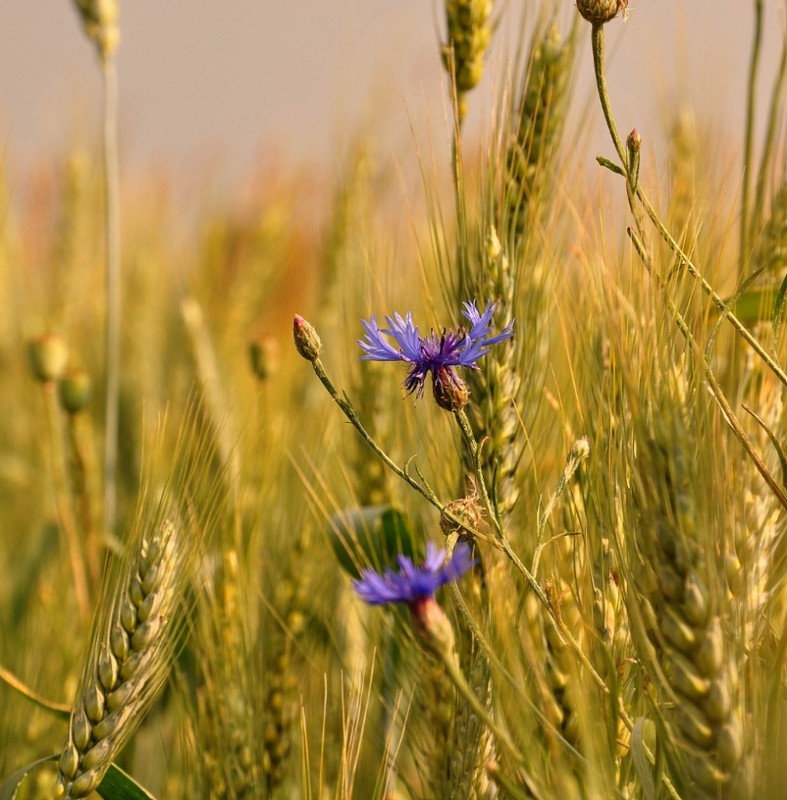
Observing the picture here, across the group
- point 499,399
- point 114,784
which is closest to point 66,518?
point 114,784

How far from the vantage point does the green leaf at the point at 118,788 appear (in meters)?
0.93

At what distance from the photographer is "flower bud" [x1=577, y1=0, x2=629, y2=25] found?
0.78 meters

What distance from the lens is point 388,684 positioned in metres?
1.23

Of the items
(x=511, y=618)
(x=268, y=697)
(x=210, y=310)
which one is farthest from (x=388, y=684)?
(x=210, y=310)

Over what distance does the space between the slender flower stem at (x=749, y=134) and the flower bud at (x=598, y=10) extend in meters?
0.36

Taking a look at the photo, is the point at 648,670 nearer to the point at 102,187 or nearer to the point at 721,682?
the point at 721,682

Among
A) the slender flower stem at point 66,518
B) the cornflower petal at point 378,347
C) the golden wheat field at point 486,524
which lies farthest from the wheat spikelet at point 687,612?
the slender flower stem at point 66,518

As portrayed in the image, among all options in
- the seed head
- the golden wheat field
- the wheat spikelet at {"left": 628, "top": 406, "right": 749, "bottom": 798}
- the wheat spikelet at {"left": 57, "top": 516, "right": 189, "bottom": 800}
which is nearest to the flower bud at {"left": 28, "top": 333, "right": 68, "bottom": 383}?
the golden wheat field

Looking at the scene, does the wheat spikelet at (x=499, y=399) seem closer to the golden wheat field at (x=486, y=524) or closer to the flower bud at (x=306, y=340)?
the golden wheat field at (x=486, y=524)

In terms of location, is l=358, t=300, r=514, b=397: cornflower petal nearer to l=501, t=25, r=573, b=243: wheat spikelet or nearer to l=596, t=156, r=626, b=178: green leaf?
l=596, t=156, r=626, b=178: green leaf

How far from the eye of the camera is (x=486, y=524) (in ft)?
2.41

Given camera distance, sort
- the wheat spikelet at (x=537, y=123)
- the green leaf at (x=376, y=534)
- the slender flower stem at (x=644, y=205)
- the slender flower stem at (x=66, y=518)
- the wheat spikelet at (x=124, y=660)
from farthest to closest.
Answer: the slender flower stem at (x=66, y=518)
the green leaf at (x=376, y=534)
the wheat spikelet at (x=537, y=123)
the wheat spikelet at (x=124, y=660)
the slender flower stem at (x=644, y=205)

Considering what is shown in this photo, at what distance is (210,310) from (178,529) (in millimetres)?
1452

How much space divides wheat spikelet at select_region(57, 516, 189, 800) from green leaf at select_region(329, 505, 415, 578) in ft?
0.86
